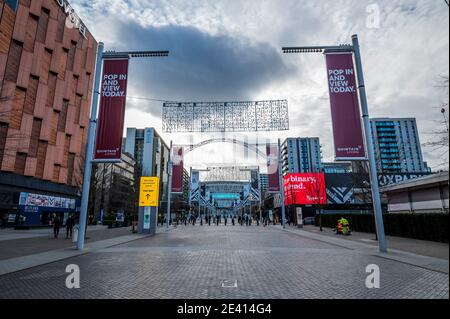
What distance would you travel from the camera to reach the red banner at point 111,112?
50.0ft

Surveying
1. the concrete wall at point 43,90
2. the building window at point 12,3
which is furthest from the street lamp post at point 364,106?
the building window at point 12,3

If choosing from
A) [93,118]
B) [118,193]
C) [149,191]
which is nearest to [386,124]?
[118,193]

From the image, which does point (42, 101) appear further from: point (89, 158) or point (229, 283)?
point (229, 283)

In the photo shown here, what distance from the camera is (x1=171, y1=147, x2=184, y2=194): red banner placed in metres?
34.8

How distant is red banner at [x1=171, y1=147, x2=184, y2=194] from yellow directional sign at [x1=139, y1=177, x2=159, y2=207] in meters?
8.19

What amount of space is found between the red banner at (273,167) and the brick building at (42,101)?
23.4 m

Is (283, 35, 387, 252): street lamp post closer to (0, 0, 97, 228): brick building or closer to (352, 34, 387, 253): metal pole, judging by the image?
(352, 34, 387, 253): metal pole

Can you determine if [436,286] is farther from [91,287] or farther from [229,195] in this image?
[229,195]

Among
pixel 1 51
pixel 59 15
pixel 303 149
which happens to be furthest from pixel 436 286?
pixel 303 149

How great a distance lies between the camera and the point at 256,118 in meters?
23.9

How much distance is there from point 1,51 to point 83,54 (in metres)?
17.2

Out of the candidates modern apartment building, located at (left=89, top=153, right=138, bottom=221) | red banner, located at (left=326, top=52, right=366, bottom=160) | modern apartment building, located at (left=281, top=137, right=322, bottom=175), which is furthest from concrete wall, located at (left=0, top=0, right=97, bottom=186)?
modern apartment building, located at (left=281, top=137, right=322, bottom=175)

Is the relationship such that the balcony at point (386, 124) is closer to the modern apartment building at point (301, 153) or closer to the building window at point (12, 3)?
the modern apartment building at point (301, 153)

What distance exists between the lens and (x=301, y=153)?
162125mm
